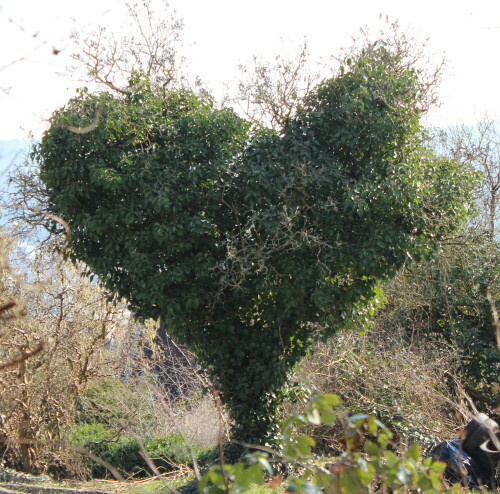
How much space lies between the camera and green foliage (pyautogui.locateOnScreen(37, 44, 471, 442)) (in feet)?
31.7

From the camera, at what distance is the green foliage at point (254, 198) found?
965cm

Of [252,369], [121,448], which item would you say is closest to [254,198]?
[252,369]

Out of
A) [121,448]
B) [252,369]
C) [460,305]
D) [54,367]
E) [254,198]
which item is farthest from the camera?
[460,305]

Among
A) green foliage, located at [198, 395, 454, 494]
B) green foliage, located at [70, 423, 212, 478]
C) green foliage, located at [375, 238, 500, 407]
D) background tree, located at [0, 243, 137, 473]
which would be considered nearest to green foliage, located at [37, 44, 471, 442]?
background tree, located at [0, 243, 137, 473]

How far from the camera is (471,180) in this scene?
10305mm

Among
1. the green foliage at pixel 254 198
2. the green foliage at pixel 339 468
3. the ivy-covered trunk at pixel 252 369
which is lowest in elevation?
the ivy-covered trunk at pixel 252 369

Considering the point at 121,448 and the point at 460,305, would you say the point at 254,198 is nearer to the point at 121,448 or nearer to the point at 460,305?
the point at 121,448

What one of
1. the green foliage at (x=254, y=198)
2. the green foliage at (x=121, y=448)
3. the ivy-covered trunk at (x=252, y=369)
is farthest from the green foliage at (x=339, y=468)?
the green foliage at (x=121, y=448)

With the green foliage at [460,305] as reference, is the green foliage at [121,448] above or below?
below

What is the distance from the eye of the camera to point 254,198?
32.0 feet

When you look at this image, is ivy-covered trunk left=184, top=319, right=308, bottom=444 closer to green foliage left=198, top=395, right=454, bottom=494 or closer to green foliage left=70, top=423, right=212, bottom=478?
green foliage left=70, top=423, right=212, bottom=478

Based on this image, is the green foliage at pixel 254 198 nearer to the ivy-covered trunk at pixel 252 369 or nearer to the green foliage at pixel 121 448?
the ivy-covered trunk at pixel 252 369

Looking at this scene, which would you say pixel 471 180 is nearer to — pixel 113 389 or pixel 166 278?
pixel 166 278

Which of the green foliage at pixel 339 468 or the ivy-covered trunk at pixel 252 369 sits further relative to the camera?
the ivy-covered trunk at pixel 252 369
